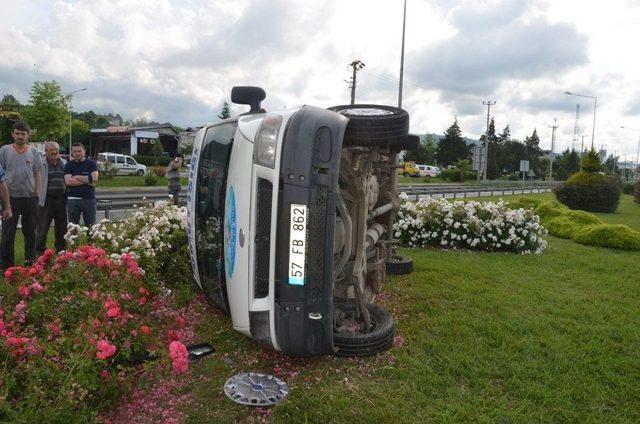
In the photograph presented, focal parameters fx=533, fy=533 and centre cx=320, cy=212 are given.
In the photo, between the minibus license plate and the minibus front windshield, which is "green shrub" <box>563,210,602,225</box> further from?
the minibus license plate

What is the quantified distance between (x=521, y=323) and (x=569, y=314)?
796mm

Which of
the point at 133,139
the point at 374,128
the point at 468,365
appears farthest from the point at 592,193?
the point at 133,139

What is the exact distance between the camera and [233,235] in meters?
3.89

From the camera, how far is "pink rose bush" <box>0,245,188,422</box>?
2957 mm

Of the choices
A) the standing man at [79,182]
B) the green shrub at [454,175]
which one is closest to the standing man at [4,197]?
the standing man at [79,182]

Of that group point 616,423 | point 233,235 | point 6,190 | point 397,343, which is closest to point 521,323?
point 397,343

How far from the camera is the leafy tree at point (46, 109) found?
38844 mm

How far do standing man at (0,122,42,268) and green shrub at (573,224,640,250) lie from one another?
9977 millimetres

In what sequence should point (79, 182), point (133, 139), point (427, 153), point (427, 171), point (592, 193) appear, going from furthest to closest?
1. point (427, 153)
2. point (133, 139)
3. point (427, 171)
4. point (592, 193)
5. point (79, 182)

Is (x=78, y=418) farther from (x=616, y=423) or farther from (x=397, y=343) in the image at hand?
(x=616, y=423)

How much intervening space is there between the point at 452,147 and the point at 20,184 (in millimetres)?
72324

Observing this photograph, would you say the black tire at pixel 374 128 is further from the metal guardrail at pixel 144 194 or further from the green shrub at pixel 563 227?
the green shrub at pixel 563 227

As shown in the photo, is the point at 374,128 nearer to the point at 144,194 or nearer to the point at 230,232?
the point at 230,232

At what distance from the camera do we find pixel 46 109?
38906 millimetres
